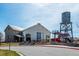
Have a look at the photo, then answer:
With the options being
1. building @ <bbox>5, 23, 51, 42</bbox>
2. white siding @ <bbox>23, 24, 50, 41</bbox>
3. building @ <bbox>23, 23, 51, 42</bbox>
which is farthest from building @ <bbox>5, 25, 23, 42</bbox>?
white siding @ <bbox>23, 24, 50, 41</bbox>

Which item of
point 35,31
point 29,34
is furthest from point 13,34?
point 35,31

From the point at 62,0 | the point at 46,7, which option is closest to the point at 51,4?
the point at 46,7

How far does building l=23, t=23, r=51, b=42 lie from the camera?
24194 mm

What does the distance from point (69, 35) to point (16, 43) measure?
5.45m

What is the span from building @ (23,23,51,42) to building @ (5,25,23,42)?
2.27 ft

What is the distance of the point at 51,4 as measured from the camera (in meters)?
16.8

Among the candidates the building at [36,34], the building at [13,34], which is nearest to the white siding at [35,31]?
the building at [36,34]

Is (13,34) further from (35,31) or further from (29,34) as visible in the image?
(35,31)

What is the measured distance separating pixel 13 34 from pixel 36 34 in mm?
2509

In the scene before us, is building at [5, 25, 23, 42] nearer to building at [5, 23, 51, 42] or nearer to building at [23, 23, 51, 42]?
building at [5, 23, 51, 42]

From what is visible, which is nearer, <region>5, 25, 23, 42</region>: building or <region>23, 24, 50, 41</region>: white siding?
<region>5, 25, 23, 42</region>: building

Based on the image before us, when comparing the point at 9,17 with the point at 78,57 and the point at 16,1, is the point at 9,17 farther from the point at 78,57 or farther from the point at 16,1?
the point at 78,57

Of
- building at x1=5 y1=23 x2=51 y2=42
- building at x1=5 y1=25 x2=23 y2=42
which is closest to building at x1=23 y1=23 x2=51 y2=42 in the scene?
building at x1=5 y1=23 x2=51 y2=42

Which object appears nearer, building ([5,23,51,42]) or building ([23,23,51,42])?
building ([5,23,51,42])
